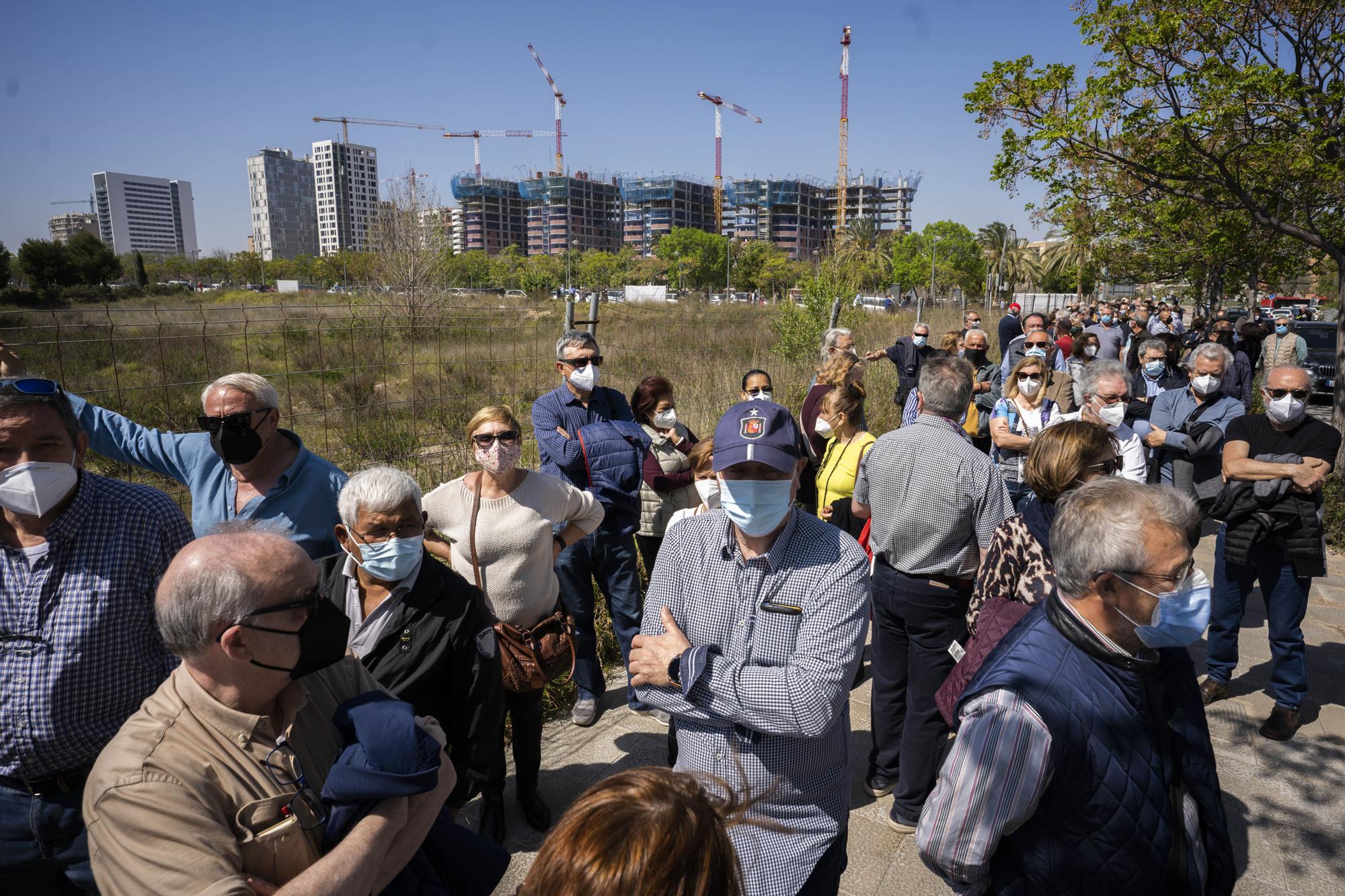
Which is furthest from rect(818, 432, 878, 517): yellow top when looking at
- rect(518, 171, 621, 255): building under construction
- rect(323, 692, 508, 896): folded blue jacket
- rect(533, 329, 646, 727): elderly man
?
rect(518, 171, 621, 255): building under construction

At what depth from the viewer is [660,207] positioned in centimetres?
18362

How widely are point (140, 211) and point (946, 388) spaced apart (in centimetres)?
21980

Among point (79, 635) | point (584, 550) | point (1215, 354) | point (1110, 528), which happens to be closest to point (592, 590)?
point (584, 550)

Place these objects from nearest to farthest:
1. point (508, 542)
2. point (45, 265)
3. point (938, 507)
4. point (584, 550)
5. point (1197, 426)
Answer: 1. point (938, 507)
2. point (508, 542)
3. point (584, 550)
4. point (1197, 426)
5. point (45, 265)

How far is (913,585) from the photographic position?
336cm

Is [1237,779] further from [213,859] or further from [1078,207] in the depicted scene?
[1078,207]

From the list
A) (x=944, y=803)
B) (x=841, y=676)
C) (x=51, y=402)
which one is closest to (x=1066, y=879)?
(x=944, y=803)

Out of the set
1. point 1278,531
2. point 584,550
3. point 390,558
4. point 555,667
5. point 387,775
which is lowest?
point 555,667

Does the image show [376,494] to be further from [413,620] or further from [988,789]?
[988,789]

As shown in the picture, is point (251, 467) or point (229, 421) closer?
point (229, 421)

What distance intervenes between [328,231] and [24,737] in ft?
708

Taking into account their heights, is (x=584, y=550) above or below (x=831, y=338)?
below

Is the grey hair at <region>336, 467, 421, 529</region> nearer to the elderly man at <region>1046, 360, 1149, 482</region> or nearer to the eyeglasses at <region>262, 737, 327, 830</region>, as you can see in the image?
the eyeglasses at <region>262, 737, 327, 830</region>

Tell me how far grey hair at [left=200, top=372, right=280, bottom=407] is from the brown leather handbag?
0.94 metres
